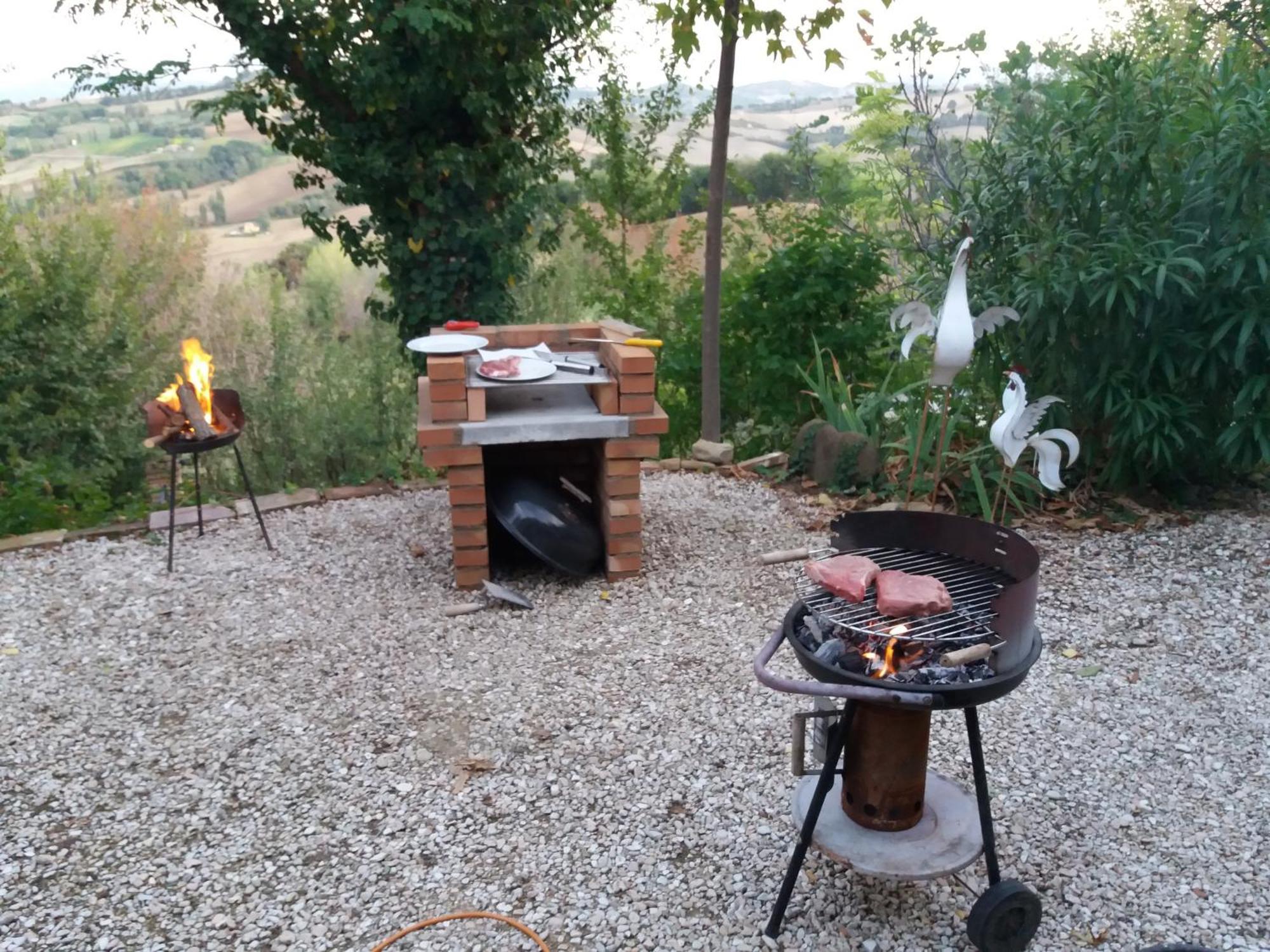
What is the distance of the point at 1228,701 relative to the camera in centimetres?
280

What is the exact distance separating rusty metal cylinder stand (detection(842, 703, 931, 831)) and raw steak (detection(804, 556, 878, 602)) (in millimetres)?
225

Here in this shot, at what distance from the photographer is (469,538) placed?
3.56m

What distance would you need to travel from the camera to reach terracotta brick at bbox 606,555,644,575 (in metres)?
3.66

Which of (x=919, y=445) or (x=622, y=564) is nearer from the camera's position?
(x=919, y=445)

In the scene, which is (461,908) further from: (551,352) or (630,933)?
(551,352)

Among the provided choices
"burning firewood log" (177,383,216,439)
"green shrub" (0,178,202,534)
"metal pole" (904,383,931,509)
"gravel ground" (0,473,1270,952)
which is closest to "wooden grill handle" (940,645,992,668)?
"gravel ground" (0,473,1270,952)

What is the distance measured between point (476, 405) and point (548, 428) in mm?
266

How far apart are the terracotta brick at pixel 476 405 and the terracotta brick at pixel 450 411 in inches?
0.7

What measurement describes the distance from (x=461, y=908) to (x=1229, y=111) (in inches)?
148

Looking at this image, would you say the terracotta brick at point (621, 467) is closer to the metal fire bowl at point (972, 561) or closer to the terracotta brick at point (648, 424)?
the terracotta brick at point (648, 424)

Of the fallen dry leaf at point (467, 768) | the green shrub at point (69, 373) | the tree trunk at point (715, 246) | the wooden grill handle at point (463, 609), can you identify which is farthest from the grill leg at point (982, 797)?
the green shrub at point (69, 373)

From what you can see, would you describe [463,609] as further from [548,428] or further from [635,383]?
[635,383]

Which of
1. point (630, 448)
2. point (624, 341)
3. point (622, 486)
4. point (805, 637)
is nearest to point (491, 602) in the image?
point (622, 486)

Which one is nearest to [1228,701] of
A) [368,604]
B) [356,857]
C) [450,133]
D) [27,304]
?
[356,857]
